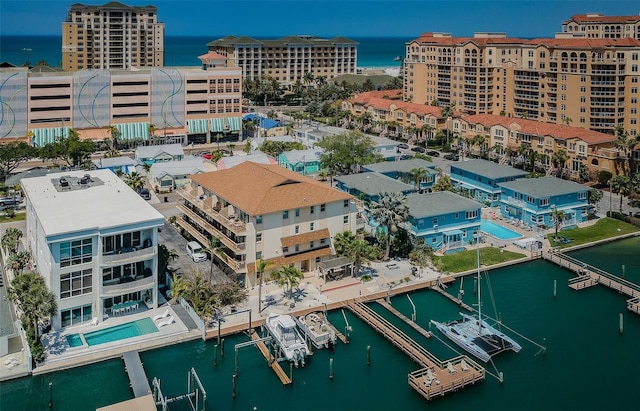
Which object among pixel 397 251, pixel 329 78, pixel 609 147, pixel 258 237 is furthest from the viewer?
pixel 329 78

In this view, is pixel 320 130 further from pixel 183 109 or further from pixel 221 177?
pixel 221 177

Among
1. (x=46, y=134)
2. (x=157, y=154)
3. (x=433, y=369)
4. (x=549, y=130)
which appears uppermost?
(x=549, y=130)

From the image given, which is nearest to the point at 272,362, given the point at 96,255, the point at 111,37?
the point at 96,255

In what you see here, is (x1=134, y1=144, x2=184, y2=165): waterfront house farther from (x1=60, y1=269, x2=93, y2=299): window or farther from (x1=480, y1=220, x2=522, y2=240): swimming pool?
(x1=60, y1=269, x2=93, y2=299): window

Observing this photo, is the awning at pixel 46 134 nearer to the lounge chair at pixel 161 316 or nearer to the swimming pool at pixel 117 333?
the lounge chair at pixel 161 316

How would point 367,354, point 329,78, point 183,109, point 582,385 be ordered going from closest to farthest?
point 582,385, point 367,354, point 183,109, point 329,78

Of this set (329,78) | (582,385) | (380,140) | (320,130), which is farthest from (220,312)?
(329,78)

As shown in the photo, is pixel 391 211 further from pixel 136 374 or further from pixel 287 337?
pixel 136 374
